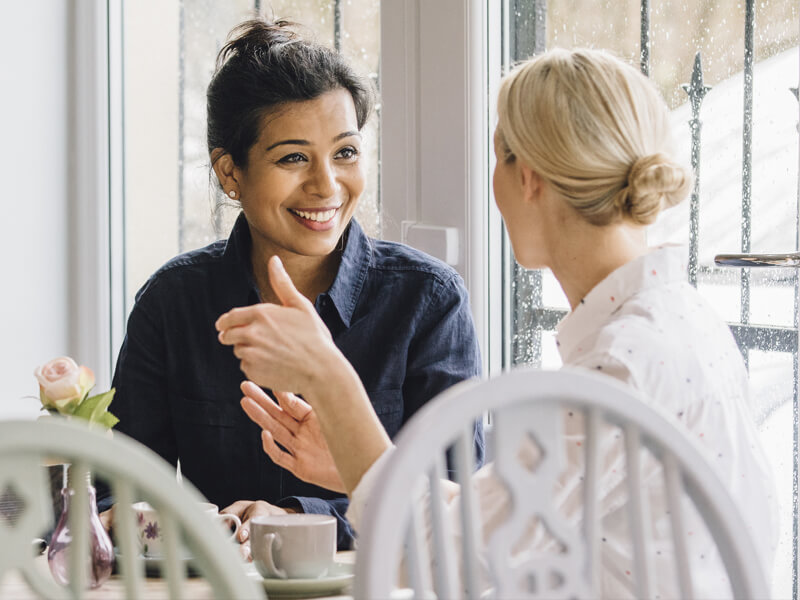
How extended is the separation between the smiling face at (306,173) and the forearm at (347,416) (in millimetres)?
681

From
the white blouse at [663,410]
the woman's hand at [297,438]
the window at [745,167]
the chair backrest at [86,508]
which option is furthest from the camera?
the window at [745,167]

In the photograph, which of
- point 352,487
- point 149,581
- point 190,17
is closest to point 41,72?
point 190,17

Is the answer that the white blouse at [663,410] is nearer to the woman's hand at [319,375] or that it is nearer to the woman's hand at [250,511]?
the woman's hand at [319,375]

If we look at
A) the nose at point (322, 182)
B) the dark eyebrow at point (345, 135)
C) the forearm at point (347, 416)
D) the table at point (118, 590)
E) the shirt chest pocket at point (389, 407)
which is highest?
the dark eyebrow at point (345, 135)

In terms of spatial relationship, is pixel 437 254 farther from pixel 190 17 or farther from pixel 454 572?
pixel 454 572

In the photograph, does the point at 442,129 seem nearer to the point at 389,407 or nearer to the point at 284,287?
the point at 389,407

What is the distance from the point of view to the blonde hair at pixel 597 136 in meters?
0.99

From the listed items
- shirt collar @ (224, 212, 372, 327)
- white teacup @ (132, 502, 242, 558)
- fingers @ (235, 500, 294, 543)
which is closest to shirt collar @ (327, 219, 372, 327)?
Result: shirt collar @ (224, 212, 372, 327)

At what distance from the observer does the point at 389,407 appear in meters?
1.57

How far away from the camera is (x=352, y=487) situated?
97 centimetres

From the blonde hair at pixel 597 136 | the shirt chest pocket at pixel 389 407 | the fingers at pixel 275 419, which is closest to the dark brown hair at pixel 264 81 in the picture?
the shirt chest pocket at pixel 389 407

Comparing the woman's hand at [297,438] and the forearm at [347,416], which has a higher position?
the forearm at [347,416]

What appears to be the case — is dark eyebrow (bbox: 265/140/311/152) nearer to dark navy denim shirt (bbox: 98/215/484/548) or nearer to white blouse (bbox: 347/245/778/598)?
dark navy denim shirt (bbox: 98/215/484/548)

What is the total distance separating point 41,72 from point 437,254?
112 cm
